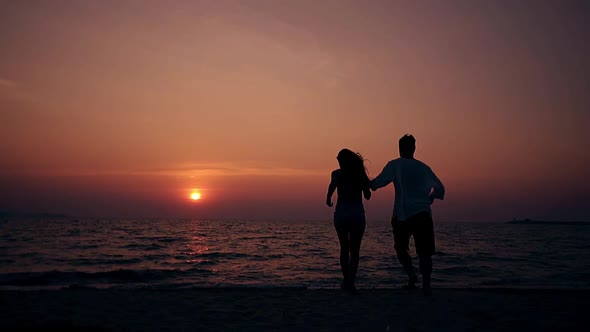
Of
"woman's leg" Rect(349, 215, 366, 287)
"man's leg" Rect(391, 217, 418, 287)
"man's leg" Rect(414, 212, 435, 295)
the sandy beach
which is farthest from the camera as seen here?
"woman's leg" Rect(349, 215, 366, 287)

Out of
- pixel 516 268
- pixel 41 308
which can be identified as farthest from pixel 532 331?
pixel 516 268

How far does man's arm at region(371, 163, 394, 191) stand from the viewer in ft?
20.6

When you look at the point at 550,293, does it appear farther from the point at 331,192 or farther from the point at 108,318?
the point at 108,318

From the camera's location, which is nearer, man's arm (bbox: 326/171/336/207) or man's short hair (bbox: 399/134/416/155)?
man's short hair (bbox: 399/134/416/155)

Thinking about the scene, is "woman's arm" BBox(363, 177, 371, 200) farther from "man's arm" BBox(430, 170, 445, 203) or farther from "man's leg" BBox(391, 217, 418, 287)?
"man's arm" BBox(430, 170, 445, 203)

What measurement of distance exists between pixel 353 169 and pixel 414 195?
3.32ft

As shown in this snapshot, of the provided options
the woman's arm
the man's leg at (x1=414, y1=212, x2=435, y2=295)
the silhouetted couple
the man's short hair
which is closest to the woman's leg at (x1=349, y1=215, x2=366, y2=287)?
the silhouetted couple

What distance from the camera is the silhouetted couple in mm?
6164

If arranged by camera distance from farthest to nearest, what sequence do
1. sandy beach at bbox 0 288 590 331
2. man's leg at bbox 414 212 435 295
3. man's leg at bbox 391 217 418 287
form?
man's leg at bbox 391 217 418 287 < man's leg at bbox 414 212 435 295 < sandy beach at bbox 0 288 590 331

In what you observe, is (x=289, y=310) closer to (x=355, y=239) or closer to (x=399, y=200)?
(x=355, y=239)

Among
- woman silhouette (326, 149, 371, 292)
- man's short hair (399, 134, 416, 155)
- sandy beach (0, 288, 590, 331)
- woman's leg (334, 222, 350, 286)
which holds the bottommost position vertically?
sandy beach (0, 288, 590, 331)

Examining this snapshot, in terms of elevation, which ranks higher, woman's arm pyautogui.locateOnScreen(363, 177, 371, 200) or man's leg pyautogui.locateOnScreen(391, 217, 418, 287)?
woman's arm pyautogui.locateOnScreen(363, 177, 371, 200)

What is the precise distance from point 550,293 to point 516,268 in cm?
788

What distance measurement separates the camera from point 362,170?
21.2ft
